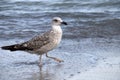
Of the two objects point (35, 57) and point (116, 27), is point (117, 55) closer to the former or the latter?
point (35, 57)

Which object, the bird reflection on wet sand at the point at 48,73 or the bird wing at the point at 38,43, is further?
the bird wing at the point at 38,43

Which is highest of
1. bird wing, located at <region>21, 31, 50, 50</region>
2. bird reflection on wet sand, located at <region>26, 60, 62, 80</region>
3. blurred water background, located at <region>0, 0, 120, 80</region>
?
bird wing, located at <region>21, 31, 50, 50</region>

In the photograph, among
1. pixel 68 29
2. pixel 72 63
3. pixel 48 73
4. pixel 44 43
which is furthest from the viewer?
pixel 68 29

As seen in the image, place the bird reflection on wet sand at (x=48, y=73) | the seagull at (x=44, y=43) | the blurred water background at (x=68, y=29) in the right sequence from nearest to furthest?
1. the bird reflection on wet sand at (x=48, y=73)
2. the blurred water background at (x=68, y=29)
3. the seagull at (x=44, y=43)

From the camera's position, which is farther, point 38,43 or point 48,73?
point 38,43

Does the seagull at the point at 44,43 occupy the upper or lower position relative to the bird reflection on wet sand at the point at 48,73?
upper

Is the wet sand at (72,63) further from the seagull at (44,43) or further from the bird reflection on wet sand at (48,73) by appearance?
the seagull at (44,43)

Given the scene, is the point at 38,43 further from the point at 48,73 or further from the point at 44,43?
the point at 48,73

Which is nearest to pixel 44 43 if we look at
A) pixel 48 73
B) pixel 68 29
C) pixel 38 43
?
pixel 38 43

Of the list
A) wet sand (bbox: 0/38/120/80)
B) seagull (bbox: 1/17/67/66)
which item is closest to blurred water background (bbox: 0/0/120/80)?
wet sand (bbox: 0/38/120/80)

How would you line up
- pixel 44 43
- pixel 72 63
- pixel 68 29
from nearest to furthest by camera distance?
pixel 72 63, pixel 44 43, pixel 68 29

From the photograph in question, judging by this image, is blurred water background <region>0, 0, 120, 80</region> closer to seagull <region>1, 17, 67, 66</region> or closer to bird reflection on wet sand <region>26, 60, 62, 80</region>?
bird reflection on wet sand <region>26, 60, 62, 80</region>

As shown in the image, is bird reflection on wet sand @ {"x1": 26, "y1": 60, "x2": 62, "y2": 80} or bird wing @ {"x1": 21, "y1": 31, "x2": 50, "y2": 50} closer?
bird reflection on wet sand @ {"x1": 26, "y1": 60, "x2": 62, "y2": 80}

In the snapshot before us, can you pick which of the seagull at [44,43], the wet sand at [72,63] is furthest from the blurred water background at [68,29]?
the seagull at [44,43]
